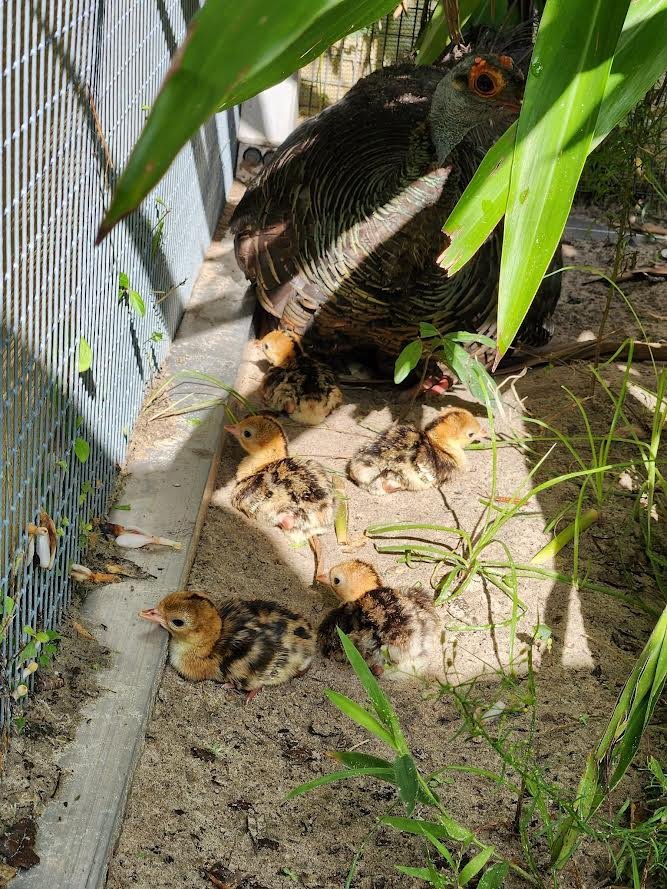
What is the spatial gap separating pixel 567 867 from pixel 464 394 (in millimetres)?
2155

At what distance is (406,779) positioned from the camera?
59.9 inches

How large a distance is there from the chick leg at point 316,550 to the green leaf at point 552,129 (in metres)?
1.43

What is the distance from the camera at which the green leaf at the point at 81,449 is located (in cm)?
224

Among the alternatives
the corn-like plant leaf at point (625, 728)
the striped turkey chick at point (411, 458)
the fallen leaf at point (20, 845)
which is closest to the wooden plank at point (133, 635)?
the fallen leaf at point (20, 845)

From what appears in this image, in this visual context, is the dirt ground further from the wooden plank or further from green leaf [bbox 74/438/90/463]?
green leaf [bbox 74/438/90/463]

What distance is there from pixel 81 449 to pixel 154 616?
0.46 meters

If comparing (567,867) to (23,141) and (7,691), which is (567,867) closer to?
(7,691)

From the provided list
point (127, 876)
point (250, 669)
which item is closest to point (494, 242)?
point (250, 669)

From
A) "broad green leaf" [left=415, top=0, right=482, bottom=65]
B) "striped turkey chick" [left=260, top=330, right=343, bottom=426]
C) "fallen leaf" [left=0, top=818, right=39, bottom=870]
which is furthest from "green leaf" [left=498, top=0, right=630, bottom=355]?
"broad green leaf" [left=415, top=0, right=482, bottom=65]

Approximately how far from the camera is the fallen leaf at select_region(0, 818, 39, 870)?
1.71 meters

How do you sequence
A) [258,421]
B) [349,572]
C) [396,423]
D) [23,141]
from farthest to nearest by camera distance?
[396,423] < [258,421] < [349,572] < [23,141]

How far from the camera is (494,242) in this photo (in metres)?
3.46

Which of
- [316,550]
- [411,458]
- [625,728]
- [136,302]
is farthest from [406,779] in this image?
[136,302]

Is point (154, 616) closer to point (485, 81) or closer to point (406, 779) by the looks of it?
point (406, 779)
